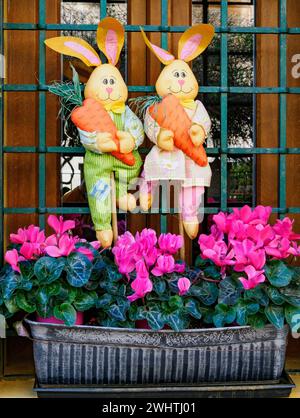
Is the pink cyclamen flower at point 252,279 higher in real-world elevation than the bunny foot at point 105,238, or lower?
lower

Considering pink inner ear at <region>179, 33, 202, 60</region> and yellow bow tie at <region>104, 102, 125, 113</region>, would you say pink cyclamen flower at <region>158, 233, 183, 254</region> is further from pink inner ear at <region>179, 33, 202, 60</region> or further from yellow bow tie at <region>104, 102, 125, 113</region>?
pink inner ear at <region>179, 33, 202, 60</region>

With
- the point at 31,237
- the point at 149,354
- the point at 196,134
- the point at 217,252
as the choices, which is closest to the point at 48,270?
the point at 31,237

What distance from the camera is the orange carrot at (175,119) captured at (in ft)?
6.01

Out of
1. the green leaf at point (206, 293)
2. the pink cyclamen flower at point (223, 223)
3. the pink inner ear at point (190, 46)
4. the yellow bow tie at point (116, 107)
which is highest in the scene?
the pink inner ear at point (190, 46)

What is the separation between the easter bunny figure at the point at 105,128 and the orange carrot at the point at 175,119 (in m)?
0.08

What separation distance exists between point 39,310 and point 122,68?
795 millimetres

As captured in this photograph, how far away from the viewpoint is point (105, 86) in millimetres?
1842

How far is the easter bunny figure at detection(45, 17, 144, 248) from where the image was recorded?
183 centimetres

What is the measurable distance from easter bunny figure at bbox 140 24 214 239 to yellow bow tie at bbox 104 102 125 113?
0.24 feet

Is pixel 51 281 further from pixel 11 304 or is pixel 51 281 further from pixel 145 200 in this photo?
pixel 145 200

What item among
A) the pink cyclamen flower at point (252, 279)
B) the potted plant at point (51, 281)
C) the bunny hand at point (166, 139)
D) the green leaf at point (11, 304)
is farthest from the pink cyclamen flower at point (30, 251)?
the pink cyclamen flower at point (252, 279)

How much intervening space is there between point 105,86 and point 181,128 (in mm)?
235

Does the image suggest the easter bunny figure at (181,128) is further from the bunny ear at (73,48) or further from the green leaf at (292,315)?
the green leaf at (292,315)
